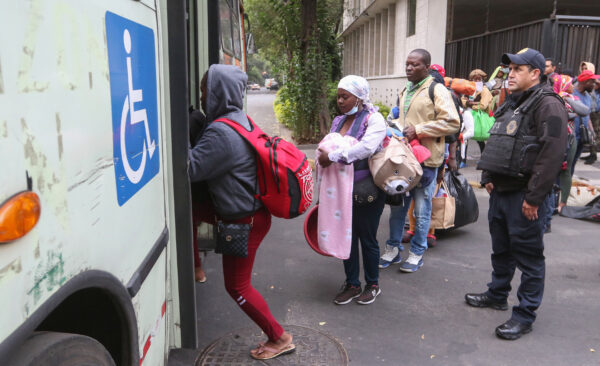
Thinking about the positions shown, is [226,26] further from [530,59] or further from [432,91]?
[530,59]

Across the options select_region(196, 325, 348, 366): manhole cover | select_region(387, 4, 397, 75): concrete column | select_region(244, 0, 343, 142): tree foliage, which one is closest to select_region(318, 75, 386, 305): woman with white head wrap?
select_region(196, 325, 348, 366): manhole cover

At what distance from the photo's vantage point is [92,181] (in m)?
1.53

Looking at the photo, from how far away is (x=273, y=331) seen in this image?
318 cm

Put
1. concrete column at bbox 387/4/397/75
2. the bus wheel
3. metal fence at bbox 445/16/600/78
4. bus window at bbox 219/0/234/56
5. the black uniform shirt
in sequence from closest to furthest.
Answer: the bus wheel
the black uniform shirt
bus window at bbox 219/0/234/56
metal fence at bbox 445/16/600/78
concrete column at bbox 387/4/397/75

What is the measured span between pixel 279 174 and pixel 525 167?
1600 mm

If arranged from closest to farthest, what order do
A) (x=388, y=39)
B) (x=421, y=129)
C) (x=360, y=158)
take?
(x=360, y=158) → (x=421, y=129) → (x=388, y=39)

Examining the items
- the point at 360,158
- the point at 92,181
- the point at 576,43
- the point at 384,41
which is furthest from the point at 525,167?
the point at 384,41

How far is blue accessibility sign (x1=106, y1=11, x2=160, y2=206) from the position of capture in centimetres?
171

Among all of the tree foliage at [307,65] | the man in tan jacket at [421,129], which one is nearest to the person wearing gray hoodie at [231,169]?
the man in tan jacket at [421,129]

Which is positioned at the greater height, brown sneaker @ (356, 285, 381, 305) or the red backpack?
the red backpack

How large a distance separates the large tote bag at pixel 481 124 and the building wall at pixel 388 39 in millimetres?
5456

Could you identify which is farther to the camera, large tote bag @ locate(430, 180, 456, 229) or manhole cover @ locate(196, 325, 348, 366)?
large tote bag @ locate(430, 180, 456, 229)

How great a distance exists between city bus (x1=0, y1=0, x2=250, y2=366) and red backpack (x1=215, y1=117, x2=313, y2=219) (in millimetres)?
408

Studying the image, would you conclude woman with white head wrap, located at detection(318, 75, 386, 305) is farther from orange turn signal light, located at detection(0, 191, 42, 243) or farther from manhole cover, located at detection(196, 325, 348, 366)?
orange turn signal light, located at detection(0, 191, 42, 243)
